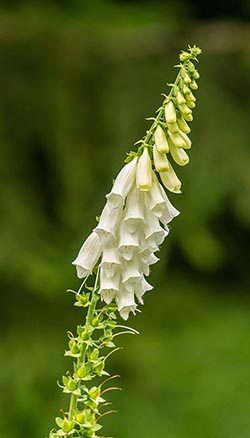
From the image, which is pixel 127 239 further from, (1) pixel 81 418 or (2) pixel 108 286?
(1) pixel 81 418

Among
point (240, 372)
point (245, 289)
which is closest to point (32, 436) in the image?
point (240, 372)

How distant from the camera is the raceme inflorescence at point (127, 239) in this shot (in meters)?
1.19

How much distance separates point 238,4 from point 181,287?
1.84 meters

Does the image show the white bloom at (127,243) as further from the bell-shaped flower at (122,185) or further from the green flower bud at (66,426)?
the green flower bud at (66,426)

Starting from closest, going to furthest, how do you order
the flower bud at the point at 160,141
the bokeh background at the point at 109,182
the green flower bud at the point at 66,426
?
the green flower bud at the point at 66,426
the flower bud at the point at 160,141
the bokeh background at the point at 109,182

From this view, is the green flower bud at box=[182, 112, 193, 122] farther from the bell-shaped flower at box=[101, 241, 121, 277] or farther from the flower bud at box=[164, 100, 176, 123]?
the bell-shaped flower at box=[101, 241, 121, 277]

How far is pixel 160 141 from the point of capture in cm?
126

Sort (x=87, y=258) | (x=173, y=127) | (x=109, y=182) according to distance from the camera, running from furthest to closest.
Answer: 1. (x=109, y=182)
2. (x=87, y=258)
3. (x=173, y=127)

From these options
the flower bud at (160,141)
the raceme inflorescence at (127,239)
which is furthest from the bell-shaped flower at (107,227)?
the flower bud at (160,141)

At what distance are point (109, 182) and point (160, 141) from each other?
360 cm

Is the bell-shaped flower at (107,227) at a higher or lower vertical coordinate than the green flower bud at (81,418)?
higher

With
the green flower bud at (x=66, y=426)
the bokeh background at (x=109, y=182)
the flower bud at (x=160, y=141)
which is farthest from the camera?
A: the bokeh background at (x=109, y=182)

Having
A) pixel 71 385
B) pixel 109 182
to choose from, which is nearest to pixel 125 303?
pixel 71 385

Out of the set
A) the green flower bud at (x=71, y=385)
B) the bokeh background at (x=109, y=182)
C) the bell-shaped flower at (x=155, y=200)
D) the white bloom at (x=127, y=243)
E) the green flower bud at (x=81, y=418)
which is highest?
the bokeh background at (x=109, y=182)
